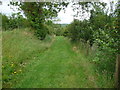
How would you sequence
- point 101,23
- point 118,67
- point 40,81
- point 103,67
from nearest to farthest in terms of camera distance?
1. point 118,67
2. point 40,81
3. point 103,67
4. point 101,23

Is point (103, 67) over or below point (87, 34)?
below

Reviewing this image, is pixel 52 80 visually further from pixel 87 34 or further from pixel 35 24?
pixel 87 34

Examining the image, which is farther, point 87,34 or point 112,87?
point 87,34

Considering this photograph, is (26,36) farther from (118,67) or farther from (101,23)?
(118,67)

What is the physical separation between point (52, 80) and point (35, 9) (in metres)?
2.83

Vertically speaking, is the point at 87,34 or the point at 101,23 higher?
the point at 101,23

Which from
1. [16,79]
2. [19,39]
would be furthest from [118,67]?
[19,39]

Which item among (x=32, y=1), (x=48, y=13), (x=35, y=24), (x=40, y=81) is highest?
(x=32, y=1)

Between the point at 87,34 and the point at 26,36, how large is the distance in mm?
4953

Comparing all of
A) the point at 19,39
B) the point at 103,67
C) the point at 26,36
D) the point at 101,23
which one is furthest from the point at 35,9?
the point at 26,36

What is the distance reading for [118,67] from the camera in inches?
136

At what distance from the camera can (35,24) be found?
7.80 ft

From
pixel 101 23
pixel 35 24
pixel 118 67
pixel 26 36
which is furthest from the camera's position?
pixel 26 36

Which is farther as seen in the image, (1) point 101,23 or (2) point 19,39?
(2) point 19,39
